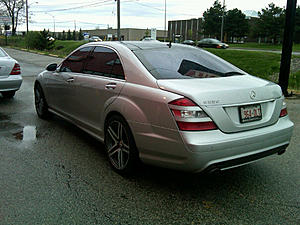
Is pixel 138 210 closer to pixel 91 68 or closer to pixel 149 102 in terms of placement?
pixel 149 102

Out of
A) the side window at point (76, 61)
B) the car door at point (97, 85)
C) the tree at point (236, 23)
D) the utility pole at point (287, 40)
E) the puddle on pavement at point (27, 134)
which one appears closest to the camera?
the car door at point (97, 85)

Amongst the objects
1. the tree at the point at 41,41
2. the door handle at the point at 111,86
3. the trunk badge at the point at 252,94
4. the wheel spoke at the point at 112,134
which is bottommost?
the wheel spoke at the point at 112,134

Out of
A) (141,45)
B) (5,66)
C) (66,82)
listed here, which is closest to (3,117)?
(5,66)

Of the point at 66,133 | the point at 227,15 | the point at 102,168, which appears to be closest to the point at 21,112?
the point at 66,133

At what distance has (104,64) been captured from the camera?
4.41 m

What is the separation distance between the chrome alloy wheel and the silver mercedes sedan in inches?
0.5

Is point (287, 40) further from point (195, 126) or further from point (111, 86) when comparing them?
point (195, 126)

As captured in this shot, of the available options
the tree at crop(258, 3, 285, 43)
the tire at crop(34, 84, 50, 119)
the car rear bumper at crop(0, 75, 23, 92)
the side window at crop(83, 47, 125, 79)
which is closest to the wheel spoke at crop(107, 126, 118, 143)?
the side window at crop(83, 47, 125, 79)

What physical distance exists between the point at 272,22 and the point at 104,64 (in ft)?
183

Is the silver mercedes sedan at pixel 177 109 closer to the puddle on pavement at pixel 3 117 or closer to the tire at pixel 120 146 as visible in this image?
the tire at pixel 120 146

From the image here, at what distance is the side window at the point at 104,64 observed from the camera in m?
4.09

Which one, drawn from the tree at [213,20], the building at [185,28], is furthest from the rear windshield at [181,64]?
the building at [185,28]

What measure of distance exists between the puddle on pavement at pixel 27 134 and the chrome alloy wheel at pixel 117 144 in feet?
6.25

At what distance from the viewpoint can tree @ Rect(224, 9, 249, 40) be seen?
6366cm
